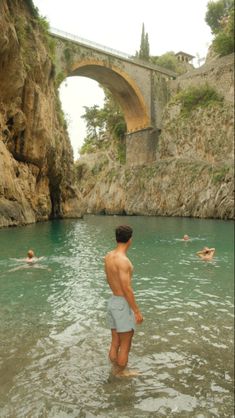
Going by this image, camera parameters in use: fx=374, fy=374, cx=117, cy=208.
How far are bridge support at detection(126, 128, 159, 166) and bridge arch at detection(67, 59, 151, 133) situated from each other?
966mm

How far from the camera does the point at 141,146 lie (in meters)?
58.9

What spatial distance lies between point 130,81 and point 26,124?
2690 cm

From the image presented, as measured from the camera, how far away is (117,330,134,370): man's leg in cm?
482

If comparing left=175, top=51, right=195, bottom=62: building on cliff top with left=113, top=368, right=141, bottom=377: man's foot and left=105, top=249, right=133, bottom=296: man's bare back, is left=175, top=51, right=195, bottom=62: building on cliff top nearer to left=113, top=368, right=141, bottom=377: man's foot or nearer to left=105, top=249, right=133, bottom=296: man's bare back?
left=105, top=249, right=133, bottom=296: man's bare back

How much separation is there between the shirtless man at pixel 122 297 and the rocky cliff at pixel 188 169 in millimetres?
40400

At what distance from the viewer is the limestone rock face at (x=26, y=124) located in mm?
25328

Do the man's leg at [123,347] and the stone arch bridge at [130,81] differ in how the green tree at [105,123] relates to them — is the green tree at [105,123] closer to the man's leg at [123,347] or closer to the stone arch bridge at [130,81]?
the stone arch bridge at [130,81]

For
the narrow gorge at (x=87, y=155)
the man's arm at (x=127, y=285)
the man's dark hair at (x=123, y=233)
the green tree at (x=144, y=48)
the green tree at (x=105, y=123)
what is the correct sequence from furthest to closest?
the green tree at (x=144, y=48), the green tree at (x=105, y=123), the narrow gorge at (x=87, y=155), the man's dark hair at (x=123, y=233), the man's arm at (x=127, y=285)

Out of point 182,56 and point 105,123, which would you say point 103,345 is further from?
point 182,56

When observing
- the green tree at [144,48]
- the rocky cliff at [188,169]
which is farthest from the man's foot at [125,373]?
the green tree at [144,48]

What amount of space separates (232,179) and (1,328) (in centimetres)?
4146

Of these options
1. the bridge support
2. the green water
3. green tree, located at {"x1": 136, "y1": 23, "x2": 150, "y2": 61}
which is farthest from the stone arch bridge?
the green water

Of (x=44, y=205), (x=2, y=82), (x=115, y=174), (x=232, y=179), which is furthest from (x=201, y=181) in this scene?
(x=2, y=82)

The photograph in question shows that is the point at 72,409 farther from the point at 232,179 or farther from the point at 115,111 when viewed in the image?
the point at 115,111
